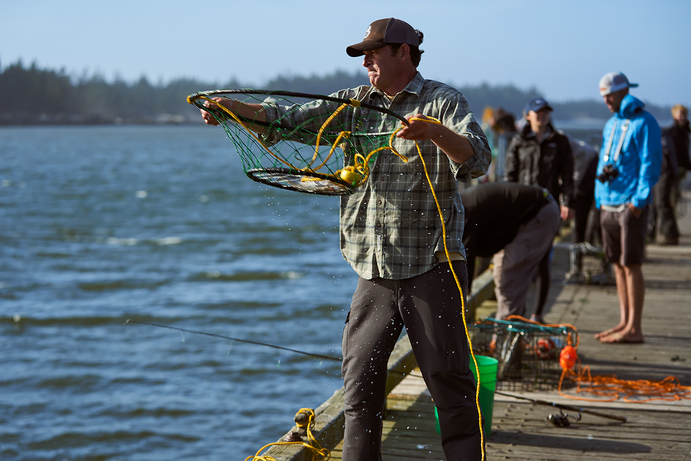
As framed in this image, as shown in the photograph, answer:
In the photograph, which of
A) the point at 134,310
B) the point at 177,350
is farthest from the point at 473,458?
the point at 134,310

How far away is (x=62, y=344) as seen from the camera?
11.2 metres

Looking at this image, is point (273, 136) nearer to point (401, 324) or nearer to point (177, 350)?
point (401, 324)

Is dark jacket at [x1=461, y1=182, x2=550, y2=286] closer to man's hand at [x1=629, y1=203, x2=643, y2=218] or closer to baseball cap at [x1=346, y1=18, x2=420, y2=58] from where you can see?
man's hand at [x1=629, y1=203, x2=643, y2=218]

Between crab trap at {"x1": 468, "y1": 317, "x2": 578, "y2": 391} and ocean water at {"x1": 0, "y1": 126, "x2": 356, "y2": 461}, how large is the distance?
1689 mm

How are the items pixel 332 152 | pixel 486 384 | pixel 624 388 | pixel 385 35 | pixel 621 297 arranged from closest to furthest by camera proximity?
1. pixel 385 35
2. pixel 332 152
3. pixel 486 384
4. pixel 624 388
5. pixel 621 297

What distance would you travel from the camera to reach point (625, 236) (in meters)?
5.46

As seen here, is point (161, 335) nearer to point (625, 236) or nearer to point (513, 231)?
point (513, 231)

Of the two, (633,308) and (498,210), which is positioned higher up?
(498,210)

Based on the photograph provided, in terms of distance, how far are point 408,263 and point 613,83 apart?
11.3ft

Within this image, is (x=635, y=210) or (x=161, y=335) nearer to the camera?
(x=635, y=210)

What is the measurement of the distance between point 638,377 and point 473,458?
2.74m

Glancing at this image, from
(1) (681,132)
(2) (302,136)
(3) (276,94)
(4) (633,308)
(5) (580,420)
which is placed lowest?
(5) (580,420)

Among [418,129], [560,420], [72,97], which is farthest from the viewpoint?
[72,97]

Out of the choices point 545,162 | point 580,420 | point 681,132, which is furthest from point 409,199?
point 681,132
